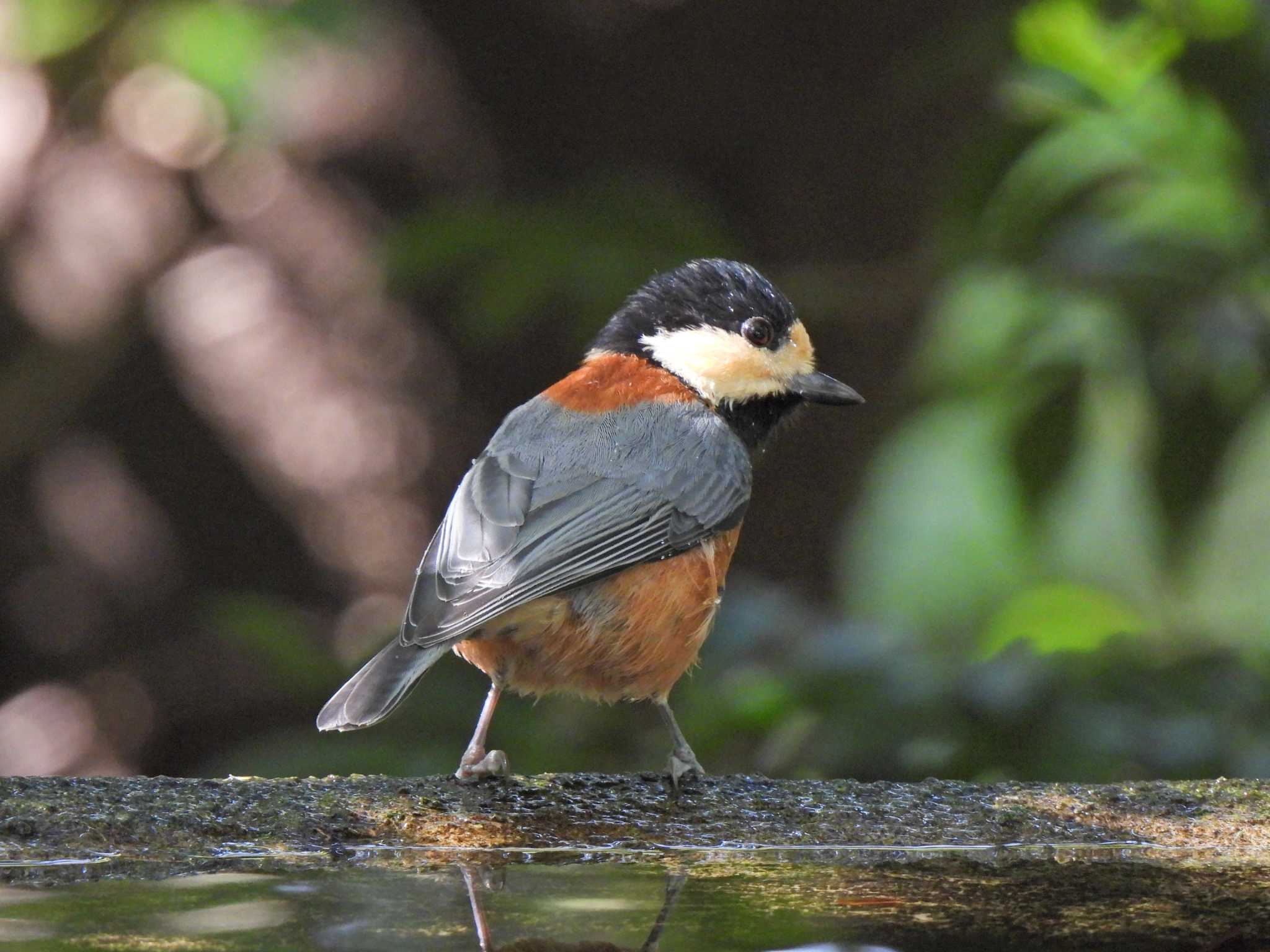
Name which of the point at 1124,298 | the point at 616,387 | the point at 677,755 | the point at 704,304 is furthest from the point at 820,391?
the point at 677,755

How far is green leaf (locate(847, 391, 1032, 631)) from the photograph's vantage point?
3955 mm

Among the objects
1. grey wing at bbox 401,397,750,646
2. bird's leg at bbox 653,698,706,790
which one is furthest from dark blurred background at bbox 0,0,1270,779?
grey wing at bbox 401,397,750,646

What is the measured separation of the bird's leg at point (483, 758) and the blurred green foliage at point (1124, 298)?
966mm

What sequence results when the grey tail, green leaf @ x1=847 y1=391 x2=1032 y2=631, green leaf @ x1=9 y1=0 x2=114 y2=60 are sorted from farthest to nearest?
green leaf @ x1=847 y1=391 x2=1032 y2=631, green leaf @ x1=9 y1=0 x2=114 y2=60, the grey tail

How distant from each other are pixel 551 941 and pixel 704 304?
1912 millimetres

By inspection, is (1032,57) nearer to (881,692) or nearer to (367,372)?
(881,692)

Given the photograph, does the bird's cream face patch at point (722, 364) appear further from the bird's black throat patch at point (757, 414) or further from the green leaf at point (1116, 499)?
the green leaf at point (1116, 499)

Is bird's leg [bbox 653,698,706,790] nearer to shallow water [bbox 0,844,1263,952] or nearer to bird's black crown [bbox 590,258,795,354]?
shallow water [bbox 0,844,1263,952]

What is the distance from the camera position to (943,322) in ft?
13.7

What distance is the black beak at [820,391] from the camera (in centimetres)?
347

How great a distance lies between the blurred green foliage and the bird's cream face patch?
0.47 metres

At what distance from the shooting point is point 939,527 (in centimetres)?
505

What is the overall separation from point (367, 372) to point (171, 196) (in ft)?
2.58

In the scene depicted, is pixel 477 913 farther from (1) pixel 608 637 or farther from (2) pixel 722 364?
(2) pixel 722 364
